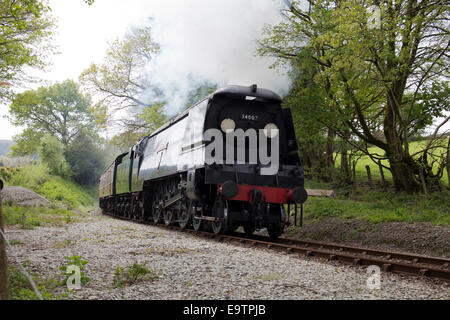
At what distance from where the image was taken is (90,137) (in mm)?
43312

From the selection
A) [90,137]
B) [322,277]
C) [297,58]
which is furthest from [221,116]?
[90,137]

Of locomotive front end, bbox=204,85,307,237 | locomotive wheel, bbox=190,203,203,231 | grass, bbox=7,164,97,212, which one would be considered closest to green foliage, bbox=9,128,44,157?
grass, bbox=7,164,97,212

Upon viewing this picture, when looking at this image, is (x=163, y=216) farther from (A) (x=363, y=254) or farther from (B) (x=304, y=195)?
(A) (x=363, y=254)

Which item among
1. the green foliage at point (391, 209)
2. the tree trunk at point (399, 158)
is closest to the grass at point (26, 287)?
the green foliage at point (391, 209)

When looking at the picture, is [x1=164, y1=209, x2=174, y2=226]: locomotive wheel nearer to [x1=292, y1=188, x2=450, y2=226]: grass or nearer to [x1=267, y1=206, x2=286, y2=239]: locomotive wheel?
[x1=267, y1=206, x2=286, y2=239]: locomotive wheel

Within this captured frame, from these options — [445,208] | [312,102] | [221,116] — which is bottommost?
[445,208]

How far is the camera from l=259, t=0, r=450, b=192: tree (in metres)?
9.86

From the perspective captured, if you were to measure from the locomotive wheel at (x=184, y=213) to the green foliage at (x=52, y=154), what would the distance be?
87.3 ft

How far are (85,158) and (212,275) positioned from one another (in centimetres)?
3995

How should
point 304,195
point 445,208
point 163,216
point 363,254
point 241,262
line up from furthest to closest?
1. point 163,216
2. point 445,208
3. point 304,195
4. point 363,254
5. point 241,262

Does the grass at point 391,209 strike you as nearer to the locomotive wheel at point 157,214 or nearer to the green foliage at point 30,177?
the locomotive wheel at point 157,214

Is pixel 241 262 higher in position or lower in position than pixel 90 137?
Result: lower

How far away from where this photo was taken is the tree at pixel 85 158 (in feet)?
135

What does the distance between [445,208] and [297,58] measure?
696 cm
